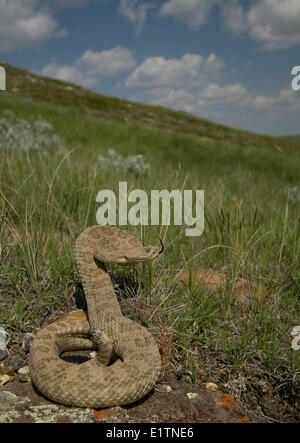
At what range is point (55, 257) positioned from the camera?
11.4 feet

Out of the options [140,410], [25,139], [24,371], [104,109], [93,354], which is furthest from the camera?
[104,109]

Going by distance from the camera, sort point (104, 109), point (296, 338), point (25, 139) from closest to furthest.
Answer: point (296, 338)
point (25, 139)
point (104, 109)

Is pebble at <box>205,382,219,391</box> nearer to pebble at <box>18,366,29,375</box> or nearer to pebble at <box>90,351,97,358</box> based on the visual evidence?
pebble at <box>90,351,97,358</box>

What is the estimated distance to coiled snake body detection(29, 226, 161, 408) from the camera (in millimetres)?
2297

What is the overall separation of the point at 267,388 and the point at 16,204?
148 inches

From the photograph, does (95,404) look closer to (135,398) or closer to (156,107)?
(135,398)

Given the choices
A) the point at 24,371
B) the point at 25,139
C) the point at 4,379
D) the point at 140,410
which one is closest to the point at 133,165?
the point at 25,139

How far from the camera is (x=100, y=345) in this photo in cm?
244

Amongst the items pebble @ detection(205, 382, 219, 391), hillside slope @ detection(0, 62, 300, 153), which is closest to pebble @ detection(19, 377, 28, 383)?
pebble @ detection(205, 382, 219, 391)

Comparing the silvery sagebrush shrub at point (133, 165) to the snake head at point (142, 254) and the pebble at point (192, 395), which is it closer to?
the snake head at point (142, 254)

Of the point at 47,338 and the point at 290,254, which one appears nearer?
the point at 47,338

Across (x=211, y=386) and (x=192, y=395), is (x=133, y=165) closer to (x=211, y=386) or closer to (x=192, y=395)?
(x=211, y=386)

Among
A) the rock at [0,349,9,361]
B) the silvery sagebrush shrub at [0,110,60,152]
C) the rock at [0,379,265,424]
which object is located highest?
the silvery sagebrush shrub at [0,110,60,152]
